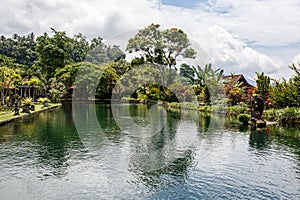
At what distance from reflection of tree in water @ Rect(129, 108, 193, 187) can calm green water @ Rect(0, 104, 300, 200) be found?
2 centimetres

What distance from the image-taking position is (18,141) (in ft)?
40.4

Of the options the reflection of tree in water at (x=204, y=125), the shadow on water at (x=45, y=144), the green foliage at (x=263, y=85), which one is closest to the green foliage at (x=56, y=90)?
the shadow on water at (x=45, y=144)

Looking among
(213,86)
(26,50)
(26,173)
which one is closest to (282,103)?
(213,86)

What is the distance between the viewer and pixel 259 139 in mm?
13906

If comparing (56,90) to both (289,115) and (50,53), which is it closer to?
(50,53)

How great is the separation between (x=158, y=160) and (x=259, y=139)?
594 cm

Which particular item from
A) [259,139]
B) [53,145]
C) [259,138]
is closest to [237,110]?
[259,138]

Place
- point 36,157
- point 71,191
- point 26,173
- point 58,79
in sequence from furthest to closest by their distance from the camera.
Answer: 1. point 58,79
2. point 36,157
3. point 26,173
4. point 71,191

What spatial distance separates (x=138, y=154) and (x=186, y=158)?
157 centimetres

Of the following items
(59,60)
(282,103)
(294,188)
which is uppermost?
(59,60)

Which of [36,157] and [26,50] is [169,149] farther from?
[26,50]

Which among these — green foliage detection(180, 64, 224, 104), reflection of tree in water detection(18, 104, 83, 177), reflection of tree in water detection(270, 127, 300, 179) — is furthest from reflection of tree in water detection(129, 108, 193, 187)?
green foliage detection(180, 64, 224, 104)

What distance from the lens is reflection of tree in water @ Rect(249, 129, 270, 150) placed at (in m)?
12.6

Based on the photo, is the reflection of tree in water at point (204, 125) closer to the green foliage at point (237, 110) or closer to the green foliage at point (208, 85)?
the green foliage at point (237, 110)
